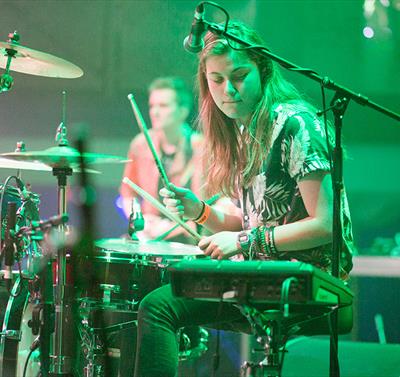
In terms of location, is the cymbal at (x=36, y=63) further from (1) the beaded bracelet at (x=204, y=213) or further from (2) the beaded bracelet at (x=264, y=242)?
(2) the beaded bracelet at (x=264, y=242)

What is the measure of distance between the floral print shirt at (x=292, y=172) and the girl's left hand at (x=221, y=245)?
10 centimetres

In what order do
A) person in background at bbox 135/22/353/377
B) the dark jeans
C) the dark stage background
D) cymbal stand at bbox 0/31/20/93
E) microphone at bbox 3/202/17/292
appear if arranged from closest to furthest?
1. the dark jeans
2. person in background at bbox 135/22/353/377
3. microphone at bbox 3/202/17/292
4. cymbal stand at bbox 0/31/20/93
5. the dark stage background

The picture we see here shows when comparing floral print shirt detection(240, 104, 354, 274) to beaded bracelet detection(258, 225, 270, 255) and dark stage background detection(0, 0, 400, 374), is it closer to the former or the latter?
beaded bracelet detection(258, 225, 270, 255)

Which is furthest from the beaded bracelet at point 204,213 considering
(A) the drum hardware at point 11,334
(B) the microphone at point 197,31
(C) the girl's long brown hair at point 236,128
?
(A) the drum hardware at point 11,334

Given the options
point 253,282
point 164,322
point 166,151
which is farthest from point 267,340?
point 166,151

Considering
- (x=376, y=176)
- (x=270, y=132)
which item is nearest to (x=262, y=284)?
(x=270, y=132)

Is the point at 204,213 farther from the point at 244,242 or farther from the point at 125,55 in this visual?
the point at 125,55

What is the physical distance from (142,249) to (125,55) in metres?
1.70

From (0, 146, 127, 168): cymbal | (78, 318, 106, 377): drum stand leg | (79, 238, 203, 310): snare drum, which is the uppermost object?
(0, 146, 127, 168): cymbal

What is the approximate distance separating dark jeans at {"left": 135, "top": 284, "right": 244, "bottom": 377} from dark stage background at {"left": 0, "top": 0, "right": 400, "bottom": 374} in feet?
6.07

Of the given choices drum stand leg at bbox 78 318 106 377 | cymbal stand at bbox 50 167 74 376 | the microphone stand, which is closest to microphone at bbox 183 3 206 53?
the microphone stand

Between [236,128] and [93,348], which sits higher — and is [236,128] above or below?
above

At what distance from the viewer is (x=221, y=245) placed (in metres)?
1.83

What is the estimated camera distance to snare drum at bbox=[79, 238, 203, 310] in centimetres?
225
